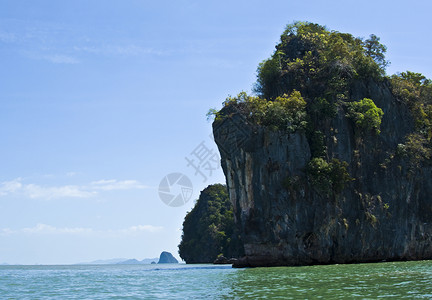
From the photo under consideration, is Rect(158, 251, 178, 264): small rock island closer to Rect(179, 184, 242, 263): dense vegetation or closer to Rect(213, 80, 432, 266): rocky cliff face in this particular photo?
Rect(179, 184, 242, 263): dense vegetation

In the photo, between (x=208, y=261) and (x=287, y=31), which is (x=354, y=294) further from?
(x=208, y=261)

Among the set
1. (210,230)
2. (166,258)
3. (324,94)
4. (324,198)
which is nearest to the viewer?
(324,198)

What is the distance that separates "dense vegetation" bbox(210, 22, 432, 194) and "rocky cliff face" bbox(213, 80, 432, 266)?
0.53m

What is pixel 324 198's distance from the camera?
33.6m

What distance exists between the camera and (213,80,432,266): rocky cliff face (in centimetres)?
3325

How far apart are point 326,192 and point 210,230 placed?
41.6 meters

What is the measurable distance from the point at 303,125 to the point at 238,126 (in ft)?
15.7

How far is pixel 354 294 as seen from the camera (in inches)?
535

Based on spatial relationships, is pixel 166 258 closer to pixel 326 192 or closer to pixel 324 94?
pixel 324 94

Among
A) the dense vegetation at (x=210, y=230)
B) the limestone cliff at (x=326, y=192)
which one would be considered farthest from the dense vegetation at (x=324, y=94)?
the dense vegetation at (x=210, y=230)

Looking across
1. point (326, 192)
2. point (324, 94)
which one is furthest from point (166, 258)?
point (326, 192)

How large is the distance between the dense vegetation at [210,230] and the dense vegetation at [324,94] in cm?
3173

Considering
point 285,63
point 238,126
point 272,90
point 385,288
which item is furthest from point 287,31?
point 385,288

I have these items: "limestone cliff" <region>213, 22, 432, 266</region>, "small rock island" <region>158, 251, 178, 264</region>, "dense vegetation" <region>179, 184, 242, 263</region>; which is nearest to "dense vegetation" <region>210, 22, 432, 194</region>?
"limestone cliff" <region>213, 22, 432, 266</region>
